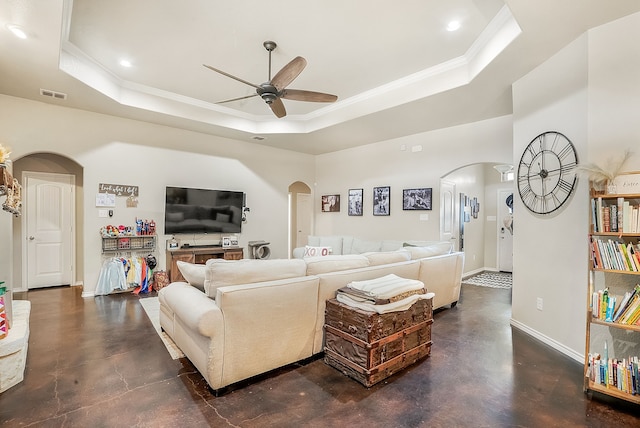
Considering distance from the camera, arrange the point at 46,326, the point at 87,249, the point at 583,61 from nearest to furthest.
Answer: the point at 583,61 < the point at 46,326 < the point at 87,249

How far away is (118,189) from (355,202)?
4.60 m

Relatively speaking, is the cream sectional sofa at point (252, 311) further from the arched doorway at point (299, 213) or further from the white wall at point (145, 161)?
the arched doorway at point (299, 213)

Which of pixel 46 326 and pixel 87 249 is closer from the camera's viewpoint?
pixel 46 326

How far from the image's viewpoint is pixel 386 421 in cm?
188

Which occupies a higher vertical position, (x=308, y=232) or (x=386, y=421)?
(x=308, y=232)

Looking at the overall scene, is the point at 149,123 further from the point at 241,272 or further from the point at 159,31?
the point at 241,272

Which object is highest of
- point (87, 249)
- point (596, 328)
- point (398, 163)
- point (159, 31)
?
point (159, 31)

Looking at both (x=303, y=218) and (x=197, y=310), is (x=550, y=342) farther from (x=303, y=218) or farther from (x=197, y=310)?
(x=303, y=218)

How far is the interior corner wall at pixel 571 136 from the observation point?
7.80 feet

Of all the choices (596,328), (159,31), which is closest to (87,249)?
(159,31)

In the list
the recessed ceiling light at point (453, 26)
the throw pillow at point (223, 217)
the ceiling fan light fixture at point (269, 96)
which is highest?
the recessed ceiling light at point (453, 26)

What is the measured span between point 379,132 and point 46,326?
5601 mm

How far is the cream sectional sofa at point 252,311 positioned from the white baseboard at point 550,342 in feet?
5.95

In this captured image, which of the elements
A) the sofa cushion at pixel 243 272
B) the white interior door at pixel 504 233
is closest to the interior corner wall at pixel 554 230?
the sofa cushion at pixel 243 272
